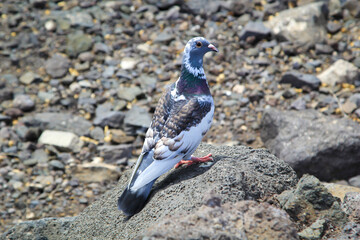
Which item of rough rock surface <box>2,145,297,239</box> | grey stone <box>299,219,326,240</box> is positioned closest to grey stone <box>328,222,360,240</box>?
grey stone <box>299,219,326,240</box>

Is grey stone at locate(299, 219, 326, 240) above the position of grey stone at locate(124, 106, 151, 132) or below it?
above

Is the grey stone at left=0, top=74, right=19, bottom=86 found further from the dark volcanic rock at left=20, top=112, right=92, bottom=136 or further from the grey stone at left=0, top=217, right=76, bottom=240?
the grey stone at left=0, top=217, right=76, bottom=240

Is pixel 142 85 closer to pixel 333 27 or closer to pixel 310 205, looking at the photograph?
pixel 333 27

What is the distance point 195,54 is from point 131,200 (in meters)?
Answer: 1.68

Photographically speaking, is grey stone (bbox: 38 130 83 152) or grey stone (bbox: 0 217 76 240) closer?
grey stone (bbox: 0 217 76 240)

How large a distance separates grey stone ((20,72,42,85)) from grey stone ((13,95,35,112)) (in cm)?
47

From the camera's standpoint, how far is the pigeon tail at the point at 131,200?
4801mm

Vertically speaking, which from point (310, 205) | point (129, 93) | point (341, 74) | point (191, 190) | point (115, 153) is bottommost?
point (115, 153)

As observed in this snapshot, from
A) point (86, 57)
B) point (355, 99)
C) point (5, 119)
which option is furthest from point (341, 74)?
point (5, 119)

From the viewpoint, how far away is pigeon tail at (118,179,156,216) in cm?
480

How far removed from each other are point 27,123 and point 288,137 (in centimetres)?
465

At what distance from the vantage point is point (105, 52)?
10.2 metres

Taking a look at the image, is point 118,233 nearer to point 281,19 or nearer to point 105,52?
point 105,52

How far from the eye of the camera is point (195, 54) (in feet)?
17.2
